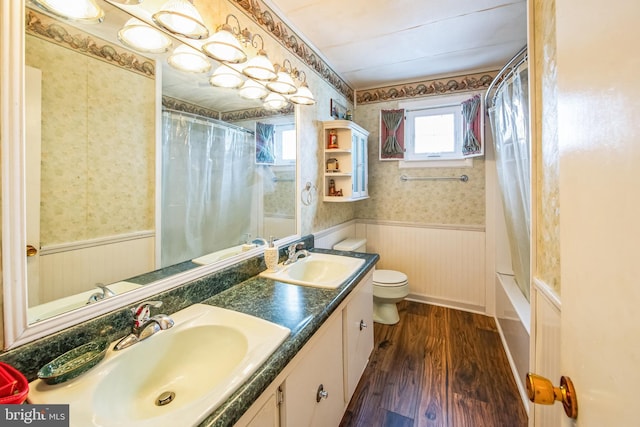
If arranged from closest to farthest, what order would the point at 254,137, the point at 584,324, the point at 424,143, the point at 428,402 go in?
the point at 584,324 → the point at 428,402 → the point at 254,137 → the point at 424,143

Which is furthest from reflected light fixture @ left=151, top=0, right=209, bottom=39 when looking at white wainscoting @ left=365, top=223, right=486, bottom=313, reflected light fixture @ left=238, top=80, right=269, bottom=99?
white wainscoting @ left=365, top=223, right=486, bottom=313

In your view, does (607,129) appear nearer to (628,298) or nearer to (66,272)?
(628,298)

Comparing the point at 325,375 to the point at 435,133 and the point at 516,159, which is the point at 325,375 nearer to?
the point at 516,159

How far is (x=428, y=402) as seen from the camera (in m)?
1.55

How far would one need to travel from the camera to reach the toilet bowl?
2338 mm

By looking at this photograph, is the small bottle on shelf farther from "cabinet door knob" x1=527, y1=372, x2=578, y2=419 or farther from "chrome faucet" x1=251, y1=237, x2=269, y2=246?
"cabinet door knob" x1=527, y1=372, x2=578, y2=419

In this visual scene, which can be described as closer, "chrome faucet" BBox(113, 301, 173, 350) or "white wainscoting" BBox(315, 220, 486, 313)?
"chrome faucet" BBox(113, 301, 173, 350)

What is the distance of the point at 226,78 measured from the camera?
1363 millimetres

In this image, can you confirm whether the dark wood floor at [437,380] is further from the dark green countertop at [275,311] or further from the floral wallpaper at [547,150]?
the floral wallpaper at [547,150]

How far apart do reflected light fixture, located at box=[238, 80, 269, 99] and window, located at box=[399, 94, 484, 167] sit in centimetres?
177

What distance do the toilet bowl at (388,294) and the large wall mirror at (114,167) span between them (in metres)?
1.40

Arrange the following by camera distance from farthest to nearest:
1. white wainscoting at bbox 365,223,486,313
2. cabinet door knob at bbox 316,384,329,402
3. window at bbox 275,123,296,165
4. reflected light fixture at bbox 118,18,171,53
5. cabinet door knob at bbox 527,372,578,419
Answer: white wainscoting at bbox 365,223,486,313
window at bbox 275,123,296,165
cabinet door knob at bbox 316,384,329,402
reflected light fixture at bbox 118,18,171,53
cabinet door knob at bbox 527,372,578,419

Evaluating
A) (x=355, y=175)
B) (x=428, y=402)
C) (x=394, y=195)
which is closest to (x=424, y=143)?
→ (x=394, y=195)

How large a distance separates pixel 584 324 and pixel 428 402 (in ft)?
4.95
